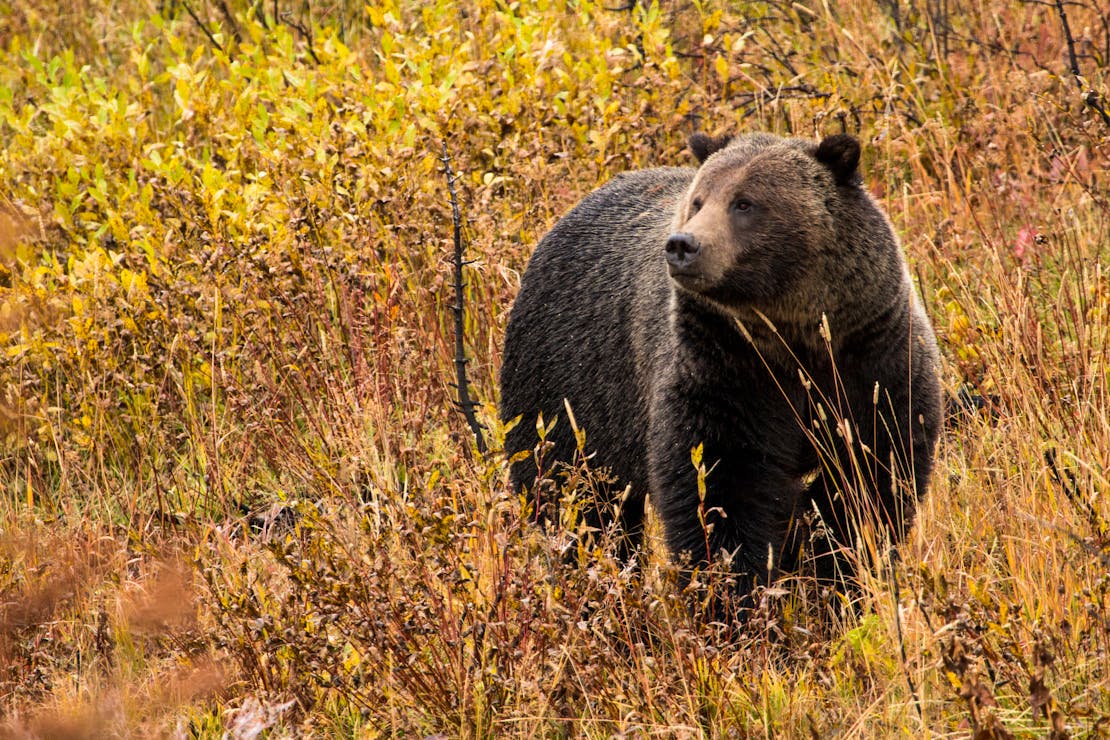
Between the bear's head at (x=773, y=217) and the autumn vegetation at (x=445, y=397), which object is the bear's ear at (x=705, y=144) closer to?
the bear's head at (x=773, y=217)

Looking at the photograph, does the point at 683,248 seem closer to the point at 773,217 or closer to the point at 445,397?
the point at 773,217

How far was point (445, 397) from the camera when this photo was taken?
222 inches

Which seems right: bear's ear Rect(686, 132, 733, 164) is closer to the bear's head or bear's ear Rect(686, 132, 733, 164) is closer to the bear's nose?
the bear's head

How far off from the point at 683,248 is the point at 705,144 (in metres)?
0.73

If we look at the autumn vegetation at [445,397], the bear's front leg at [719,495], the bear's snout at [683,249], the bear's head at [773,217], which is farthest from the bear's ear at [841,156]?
the bear's front leg at [719,495]

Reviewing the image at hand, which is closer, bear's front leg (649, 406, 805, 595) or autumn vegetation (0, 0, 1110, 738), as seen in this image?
autumn vegetation (0, 0, 1110, 738)

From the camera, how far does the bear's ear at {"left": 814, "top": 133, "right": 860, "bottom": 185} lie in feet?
13.9


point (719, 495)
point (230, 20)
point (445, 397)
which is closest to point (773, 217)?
point (719, 495)

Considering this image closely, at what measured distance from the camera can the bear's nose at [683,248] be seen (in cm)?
396

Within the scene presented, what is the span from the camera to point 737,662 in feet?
12.1

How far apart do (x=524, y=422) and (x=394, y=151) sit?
5.33 feet

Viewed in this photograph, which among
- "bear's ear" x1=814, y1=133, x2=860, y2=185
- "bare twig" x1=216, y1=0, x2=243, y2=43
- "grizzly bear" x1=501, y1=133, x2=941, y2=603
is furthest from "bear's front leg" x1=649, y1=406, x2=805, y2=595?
"bare twig" x1=216, y1=0, x2=243, y2=43

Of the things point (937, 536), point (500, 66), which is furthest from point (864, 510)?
point (500, 66)

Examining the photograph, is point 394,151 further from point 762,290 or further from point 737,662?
point 737,662
